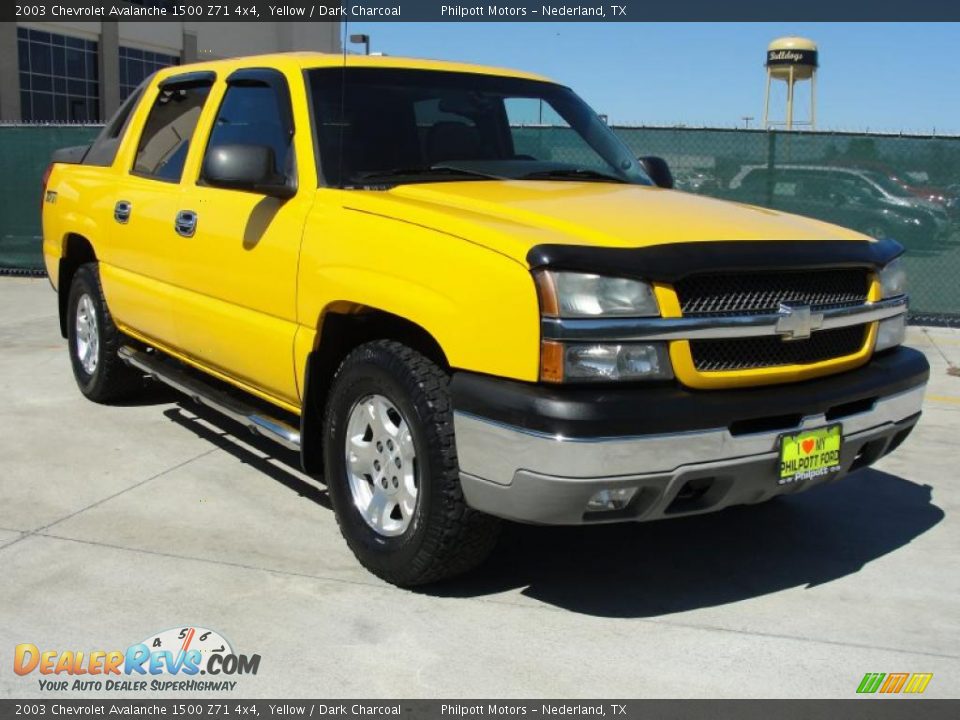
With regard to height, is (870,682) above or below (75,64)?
below

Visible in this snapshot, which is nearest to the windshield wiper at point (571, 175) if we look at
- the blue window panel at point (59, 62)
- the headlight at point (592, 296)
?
the headlight at point (592, 296)

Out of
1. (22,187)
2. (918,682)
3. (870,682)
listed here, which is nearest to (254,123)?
(870,682)

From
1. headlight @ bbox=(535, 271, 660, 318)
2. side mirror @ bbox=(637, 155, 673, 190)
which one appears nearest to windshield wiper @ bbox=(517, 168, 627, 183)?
side mirror @ bbox=(637, 155, 673, 190)

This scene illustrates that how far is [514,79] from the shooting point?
17.4ft

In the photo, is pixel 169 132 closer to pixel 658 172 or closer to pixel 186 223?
pixel 186 223

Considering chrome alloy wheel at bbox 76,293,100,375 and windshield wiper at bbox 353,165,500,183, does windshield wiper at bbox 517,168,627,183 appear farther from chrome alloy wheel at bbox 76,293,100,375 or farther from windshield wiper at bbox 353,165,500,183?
chrome alloy wheel at bbox 76,293,100,375

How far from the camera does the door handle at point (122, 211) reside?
5.77 meters

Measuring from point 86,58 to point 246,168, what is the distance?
29115mm

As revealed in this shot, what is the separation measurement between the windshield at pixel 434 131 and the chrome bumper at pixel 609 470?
1471mm

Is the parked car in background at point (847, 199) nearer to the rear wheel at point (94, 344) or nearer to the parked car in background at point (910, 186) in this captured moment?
the parked car in background at point (910, 186)

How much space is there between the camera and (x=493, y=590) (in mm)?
3973

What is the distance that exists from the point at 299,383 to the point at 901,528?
2.80 metres

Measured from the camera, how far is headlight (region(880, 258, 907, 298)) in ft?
13.4
